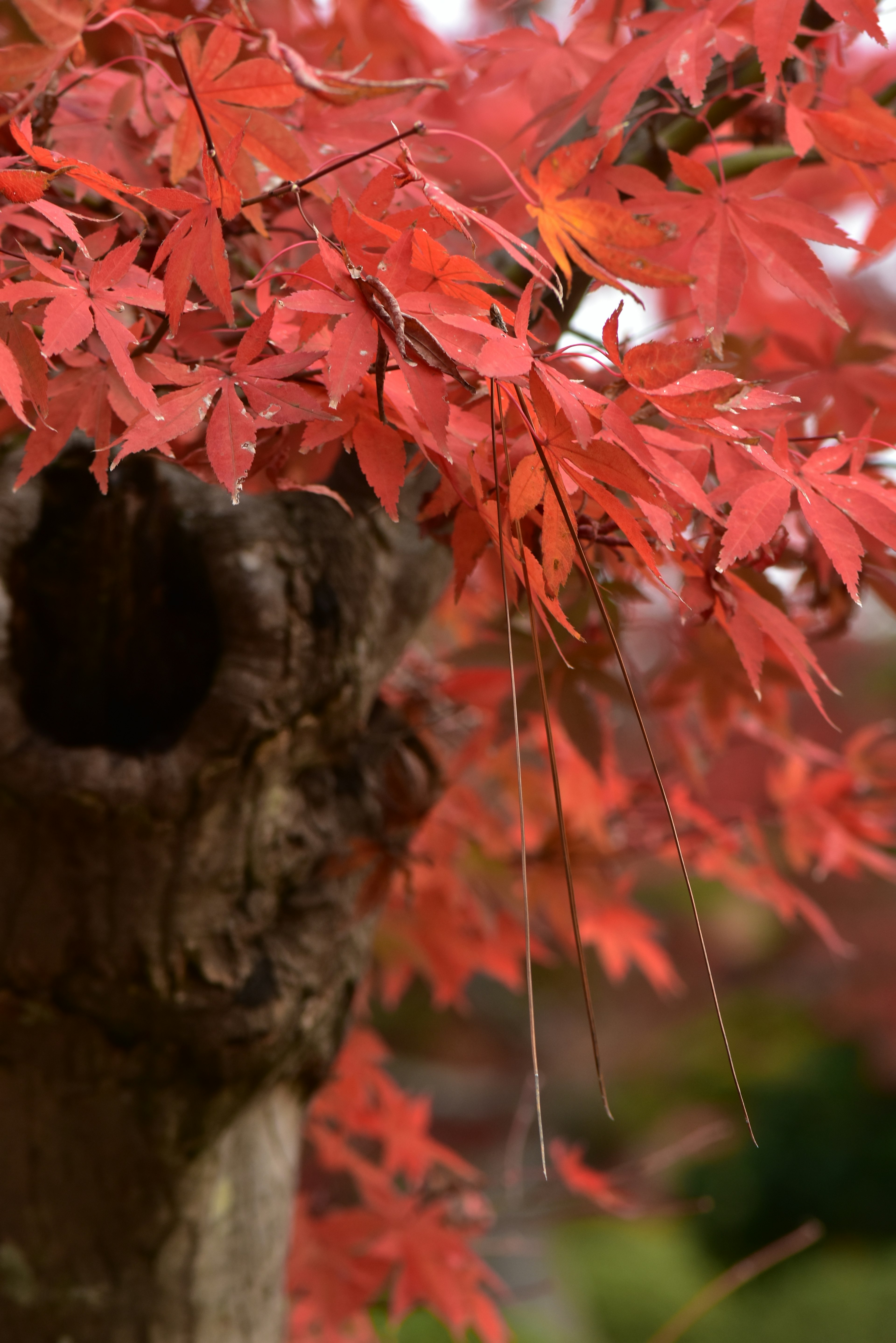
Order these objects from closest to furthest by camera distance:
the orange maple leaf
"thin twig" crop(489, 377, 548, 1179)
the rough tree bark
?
"thin twig" crop(489, 377, 548, 1179) → the orange maple leaf → the rough tree bark

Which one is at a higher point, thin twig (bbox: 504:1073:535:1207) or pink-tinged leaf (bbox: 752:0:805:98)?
pink-tinged leaf (bbox: 752:0:805:98)

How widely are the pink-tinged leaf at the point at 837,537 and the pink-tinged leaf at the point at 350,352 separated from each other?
19 cm

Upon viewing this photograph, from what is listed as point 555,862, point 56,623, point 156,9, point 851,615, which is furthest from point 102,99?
point 555,862

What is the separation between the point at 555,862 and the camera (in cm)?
95

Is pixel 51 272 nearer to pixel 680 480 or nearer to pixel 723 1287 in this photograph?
pixel 680 480

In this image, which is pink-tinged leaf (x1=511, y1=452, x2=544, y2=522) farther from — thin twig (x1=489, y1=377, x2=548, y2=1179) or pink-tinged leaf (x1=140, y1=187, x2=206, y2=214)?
pink-tinged leaf (x1=140, y1=187, x2=206, y2=214)

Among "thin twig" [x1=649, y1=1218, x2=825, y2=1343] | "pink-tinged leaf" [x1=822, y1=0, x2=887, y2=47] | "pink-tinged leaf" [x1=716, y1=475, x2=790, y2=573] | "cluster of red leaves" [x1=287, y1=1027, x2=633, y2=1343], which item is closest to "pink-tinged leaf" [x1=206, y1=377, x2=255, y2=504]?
"pink-tinged leaf" [x1=716, y1=475, x2=790, y2=573]

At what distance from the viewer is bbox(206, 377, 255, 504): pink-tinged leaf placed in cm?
38

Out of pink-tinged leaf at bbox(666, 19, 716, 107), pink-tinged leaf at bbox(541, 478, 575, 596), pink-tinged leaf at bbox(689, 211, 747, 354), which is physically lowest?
pink-tinged leaf at bbox(541, 478, 575, 596)

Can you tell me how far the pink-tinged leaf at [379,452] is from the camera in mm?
418

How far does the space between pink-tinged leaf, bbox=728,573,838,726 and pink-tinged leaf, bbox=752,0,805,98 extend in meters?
0.24

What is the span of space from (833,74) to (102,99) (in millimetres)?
449

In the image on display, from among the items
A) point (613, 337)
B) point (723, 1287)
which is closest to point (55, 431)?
point (613, 337)

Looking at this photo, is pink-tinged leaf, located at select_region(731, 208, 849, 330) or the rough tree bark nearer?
pink-tinged leaf, located at select_region(731, 208, 849, 330)
